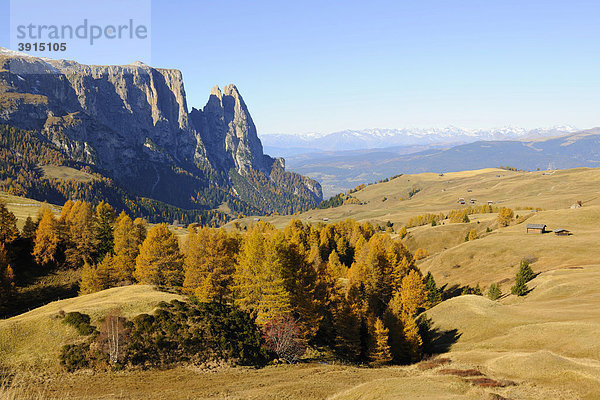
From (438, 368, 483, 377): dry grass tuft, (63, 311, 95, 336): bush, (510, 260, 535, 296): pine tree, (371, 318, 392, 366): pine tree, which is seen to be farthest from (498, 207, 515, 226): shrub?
(63, 311, 95, 336): bush

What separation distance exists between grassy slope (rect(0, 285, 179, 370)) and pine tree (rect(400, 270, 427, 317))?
161 feet

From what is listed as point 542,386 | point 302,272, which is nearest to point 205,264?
point 302,272

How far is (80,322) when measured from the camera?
154 feet

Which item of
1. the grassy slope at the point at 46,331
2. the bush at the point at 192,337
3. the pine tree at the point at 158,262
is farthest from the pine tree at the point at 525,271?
the grassy slope at the point at 46,331

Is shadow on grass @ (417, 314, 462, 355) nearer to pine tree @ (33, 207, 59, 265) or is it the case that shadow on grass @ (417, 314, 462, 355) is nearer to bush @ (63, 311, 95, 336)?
bush @ (63, 311, 95, 336)

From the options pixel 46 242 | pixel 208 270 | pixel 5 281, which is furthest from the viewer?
pixel 46 242

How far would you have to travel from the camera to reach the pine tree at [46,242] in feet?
281

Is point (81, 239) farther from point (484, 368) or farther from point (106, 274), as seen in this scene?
point (484, 368)

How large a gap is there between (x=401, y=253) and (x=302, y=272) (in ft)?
194

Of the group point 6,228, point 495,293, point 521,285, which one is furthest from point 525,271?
point 6,228

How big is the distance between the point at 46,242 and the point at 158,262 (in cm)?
3500

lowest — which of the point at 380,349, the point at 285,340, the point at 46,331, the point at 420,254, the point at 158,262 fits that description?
the point at 420,254

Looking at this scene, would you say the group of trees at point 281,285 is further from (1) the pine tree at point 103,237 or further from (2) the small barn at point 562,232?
(2) the small barn at point 562,232

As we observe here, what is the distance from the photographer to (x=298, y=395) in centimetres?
3344
